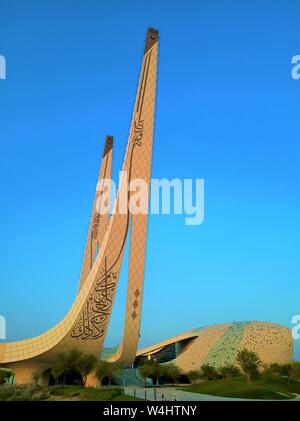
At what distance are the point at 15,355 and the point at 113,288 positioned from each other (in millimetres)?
6513

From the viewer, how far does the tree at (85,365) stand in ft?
67.3

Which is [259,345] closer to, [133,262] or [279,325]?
[279,325]

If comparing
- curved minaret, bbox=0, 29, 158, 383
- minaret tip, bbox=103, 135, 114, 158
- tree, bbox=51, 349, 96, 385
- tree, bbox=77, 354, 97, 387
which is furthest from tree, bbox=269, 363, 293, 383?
minaret tip, bbox=103, 135, 114, 158

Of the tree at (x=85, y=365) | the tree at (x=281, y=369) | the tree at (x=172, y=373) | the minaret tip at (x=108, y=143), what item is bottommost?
the tree at (x=172, y=373)

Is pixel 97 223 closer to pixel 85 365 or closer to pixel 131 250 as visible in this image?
pixel 131 250

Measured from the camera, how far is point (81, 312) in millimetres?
21531

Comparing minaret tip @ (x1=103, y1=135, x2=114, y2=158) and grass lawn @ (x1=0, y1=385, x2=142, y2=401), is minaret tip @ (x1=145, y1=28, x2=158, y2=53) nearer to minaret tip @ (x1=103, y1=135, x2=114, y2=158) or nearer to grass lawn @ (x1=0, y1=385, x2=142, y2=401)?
minaret tip @ (x1=103, y1=135, x2=114, y2=158)

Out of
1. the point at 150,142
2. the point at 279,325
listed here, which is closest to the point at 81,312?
the point at 150,142

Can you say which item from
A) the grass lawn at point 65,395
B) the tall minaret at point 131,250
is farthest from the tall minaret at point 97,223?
the grass lawn at point 65,395

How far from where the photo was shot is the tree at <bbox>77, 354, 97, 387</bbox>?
20.5 m

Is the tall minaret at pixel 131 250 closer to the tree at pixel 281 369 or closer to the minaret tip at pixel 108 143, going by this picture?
the minaret tip at pixel 108 143

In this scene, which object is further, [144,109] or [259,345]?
[259,345]

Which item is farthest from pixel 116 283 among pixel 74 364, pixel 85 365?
pixel 74 364
